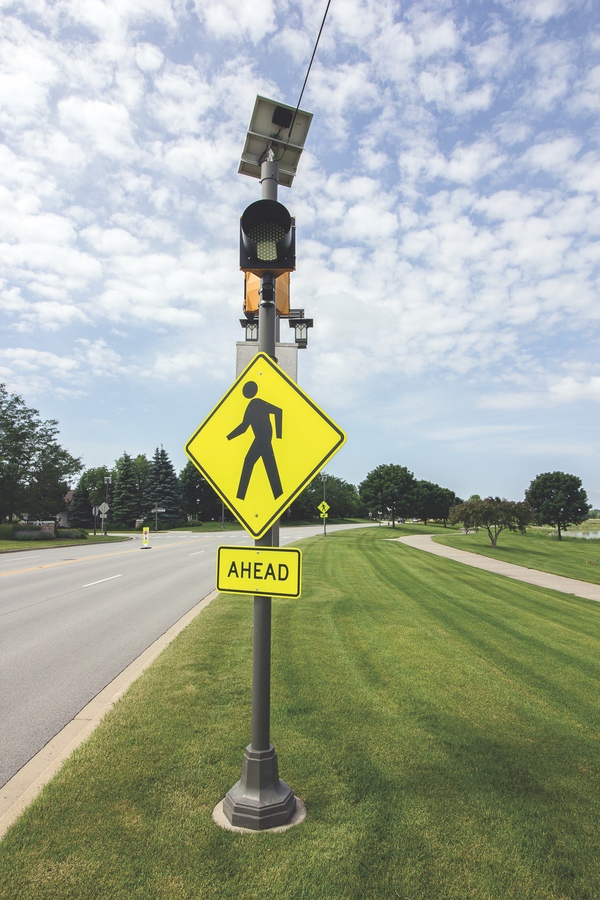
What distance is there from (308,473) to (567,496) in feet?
184

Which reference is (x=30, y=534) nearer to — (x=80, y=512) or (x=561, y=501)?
(x=80, y=512)

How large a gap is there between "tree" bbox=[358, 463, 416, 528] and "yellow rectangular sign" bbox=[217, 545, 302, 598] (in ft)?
239

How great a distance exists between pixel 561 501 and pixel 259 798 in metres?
55.8

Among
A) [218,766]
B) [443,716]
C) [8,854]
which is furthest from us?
[443,716]

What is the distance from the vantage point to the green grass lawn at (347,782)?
103 inches

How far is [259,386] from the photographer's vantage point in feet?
11.0

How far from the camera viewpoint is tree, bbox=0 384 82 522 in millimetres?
44750

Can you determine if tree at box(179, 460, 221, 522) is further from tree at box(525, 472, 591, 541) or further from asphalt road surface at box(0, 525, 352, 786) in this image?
asphalt road surface at box(0, 525, 352, 786)

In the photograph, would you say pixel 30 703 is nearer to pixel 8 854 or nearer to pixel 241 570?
pixel 8 854

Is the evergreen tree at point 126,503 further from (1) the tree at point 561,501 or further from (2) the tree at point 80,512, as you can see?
(1) the tree at point 561,501

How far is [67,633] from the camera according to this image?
8234 mm

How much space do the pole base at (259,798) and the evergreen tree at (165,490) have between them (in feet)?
228

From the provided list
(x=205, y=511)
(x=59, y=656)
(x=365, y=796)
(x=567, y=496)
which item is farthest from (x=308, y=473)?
(x=205, y=511)

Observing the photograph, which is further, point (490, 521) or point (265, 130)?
point (490, 521)
